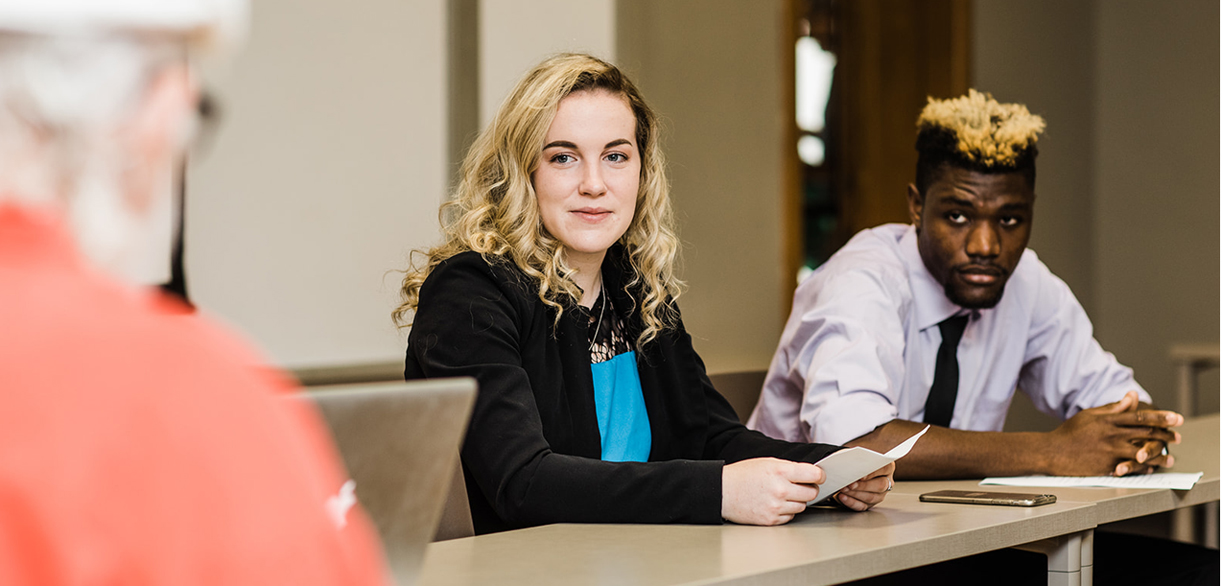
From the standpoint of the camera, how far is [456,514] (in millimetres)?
1465

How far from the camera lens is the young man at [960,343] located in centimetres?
188

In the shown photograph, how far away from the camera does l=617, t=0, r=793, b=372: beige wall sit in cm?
345

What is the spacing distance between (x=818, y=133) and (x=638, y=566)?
4.59m

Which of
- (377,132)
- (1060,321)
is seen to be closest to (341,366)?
(377,132)

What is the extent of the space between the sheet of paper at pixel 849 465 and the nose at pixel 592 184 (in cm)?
60

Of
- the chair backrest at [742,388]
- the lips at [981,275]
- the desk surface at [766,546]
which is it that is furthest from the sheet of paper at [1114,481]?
the chair backrest at [742,388]

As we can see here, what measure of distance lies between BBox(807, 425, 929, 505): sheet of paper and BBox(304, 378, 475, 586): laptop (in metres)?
0.60

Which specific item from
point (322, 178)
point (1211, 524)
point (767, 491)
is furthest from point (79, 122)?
point (1211, 524)

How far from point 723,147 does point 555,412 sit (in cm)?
209

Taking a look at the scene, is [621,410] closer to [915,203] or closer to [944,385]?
[944,385]

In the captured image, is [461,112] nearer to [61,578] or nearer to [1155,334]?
[61,578]

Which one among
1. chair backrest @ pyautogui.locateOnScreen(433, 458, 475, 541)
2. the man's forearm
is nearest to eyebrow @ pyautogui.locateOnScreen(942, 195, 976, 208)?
the man's forearm

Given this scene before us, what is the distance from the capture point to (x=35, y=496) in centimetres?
36

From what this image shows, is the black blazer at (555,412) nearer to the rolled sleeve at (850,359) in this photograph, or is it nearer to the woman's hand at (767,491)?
the woman's hand at (767,491)
